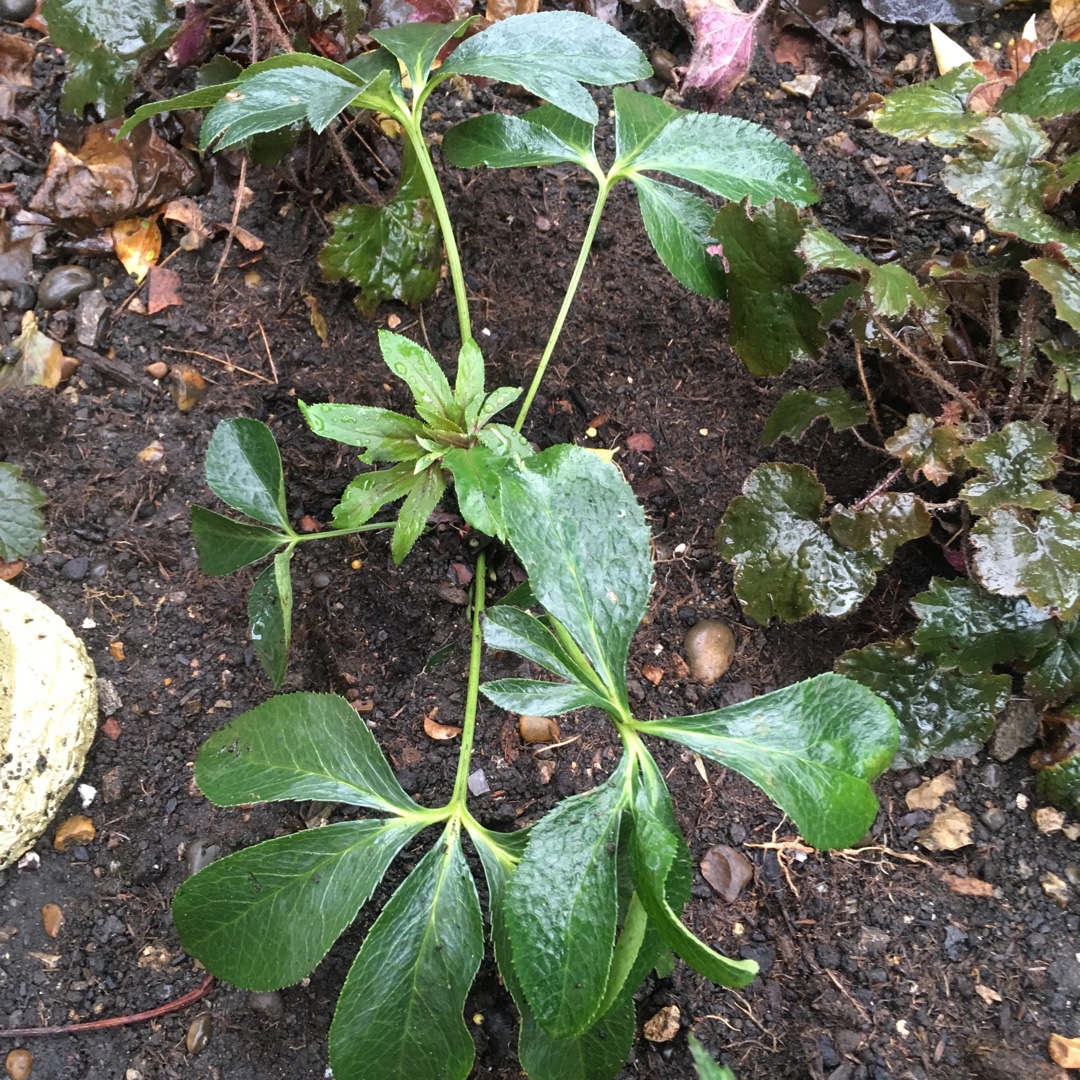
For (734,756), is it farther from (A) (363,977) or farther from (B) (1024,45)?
(B) (1024,45)

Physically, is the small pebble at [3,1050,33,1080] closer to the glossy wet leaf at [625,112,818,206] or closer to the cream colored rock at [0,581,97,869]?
the cream colored rock at [0,581,97,869]

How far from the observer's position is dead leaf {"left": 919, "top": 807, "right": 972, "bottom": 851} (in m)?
1.33

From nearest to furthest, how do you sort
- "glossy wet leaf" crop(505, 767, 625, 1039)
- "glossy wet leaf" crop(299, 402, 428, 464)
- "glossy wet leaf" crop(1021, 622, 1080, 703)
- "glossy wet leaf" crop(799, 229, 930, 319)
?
1. "glossy wet leaf" crop(505, 767, 625, 1039)
2. "glossy wet leaf" crop(299, 402, 428, 464)
3. "glossy wet leaf" crop(799, 229, 930, 319)
4. "glossy wet leaf" crop(1021, 622, 1080, 703)

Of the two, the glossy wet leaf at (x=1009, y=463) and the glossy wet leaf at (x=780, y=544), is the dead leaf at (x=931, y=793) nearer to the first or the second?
the glossy wet leaf at (x=780, y=544)

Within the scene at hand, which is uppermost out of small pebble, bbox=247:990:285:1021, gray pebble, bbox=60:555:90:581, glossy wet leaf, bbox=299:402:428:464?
glossy wet leaf, bbox=299:402:428:464

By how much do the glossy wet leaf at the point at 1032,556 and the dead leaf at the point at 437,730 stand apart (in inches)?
33.2

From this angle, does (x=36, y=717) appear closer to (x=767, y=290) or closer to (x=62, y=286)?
(x=62, y=286)

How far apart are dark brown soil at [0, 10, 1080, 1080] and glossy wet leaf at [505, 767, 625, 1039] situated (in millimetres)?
432

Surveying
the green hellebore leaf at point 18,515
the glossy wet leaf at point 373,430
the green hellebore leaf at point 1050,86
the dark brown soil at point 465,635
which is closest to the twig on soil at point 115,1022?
the dark brown soil at point 465,635

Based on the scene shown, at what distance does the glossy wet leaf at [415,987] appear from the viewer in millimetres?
1007

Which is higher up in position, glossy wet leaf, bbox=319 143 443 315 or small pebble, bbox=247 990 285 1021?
glossy wet leaf, bbox=319 143 443 315

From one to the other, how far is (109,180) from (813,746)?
1.61 meters

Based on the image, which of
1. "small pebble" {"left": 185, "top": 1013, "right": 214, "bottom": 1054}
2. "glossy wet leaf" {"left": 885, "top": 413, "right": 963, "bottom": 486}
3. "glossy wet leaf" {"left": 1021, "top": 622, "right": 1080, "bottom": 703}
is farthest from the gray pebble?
"glossy wet leaf" {"left": 1021, "top": 622, "right": 1080, "bottom": 703}

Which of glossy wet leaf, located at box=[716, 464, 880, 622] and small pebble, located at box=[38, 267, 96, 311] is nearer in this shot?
glossy wet leaf, located at box=[716, 464, 880, 622]
